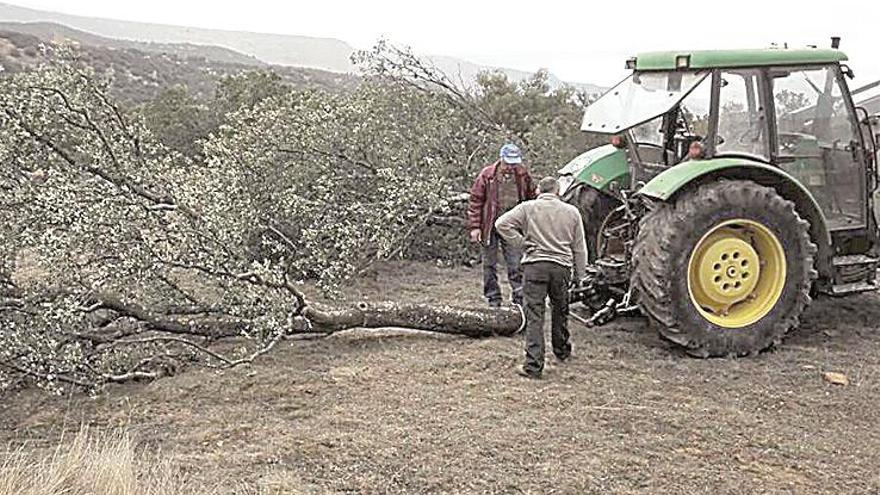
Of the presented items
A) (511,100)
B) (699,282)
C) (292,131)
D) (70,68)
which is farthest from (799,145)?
(511,100)

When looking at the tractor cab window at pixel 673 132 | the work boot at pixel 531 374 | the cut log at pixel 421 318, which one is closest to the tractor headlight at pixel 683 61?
the tractor cab window at pixel 673 132

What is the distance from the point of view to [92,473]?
3.69m

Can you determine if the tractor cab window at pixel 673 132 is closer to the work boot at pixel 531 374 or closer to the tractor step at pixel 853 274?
the tractor step at pixel 853 274

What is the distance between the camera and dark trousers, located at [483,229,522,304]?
708cm

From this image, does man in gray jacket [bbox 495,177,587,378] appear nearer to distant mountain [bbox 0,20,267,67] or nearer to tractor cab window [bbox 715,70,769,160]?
tractor cab window [bbox 715,70,769,160]

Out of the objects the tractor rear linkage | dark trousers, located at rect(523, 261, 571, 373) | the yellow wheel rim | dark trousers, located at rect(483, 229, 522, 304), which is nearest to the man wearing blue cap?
dark trousers, located at rect(483, 229, 522, 304)

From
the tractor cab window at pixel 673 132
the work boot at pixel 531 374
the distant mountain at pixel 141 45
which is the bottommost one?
the work boot at pixel 531 374

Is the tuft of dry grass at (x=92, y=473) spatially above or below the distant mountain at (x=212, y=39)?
below

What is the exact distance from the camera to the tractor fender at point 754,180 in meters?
5.77

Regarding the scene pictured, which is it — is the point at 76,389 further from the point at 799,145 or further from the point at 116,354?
the point at 799,145

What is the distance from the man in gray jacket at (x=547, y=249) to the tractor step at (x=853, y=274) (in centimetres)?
179

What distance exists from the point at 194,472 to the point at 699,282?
340cm

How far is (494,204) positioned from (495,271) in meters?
0.50

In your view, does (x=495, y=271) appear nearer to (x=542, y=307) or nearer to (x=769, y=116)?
(x=542, y=307)
